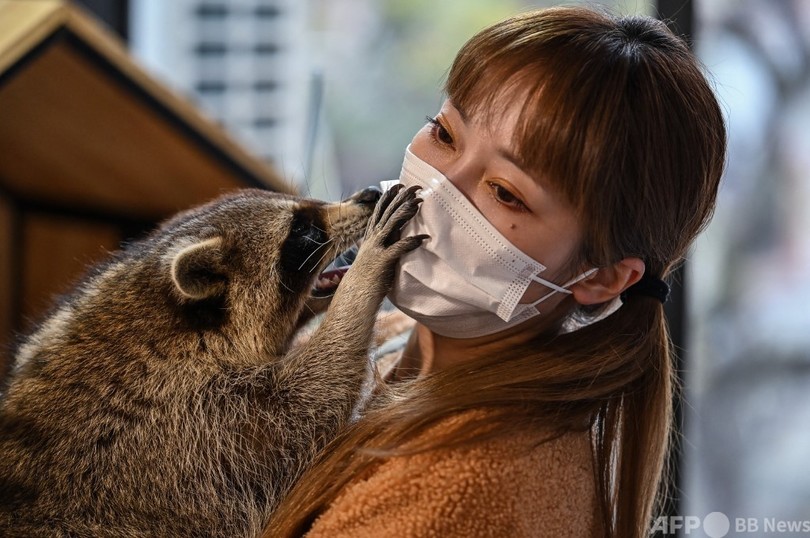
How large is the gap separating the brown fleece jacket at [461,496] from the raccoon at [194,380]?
28cm

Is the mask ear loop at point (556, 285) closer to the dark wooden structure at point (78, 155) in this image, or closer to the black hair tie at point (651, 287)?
the black hair tie at point (651, 287)

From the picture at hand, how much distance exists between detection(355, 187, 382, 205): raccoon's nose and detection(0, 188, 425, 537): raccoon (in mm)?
10

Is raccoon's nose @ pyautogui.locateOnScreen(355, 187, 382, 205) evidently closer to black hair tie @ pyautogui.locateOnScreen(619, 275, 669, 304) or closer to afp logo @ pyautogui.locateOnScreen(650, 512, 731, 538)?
black hair tie @ pyautogui.locateOnScreen(619, 275, 669, 304)

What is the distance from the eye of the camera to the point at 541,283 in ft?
4.75

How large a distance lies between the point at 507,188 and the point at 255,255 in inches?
23.2

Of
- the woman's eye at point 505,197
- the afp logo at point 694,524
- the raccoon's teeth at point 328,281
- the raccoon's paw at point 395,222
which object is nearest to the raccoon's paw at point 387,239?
the raccoon's paw at point 395,222

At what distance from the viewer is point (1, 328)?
305cm

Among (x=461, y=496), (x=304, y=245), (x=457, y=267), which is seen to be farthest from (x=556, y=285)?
(x=304, y=245)

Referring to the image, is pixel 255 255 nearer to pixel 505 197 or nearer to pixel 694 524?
pixel 505 197

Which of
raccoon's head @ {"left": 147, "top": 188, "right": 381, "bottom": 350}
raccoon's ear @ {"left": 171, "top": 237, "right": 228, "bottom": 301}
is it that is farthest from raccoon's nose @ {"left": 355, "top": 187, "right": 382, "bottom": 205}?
raccoon's ear @ {"left": 171, "top": 237, "right": 228, "bottom": 301}

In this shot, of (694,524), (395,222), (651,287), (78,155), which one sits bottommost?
(694,524)

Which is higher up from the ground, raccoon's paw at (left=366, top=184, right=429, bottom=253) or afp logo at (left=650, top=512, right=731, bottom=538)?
raccoon's paw at (left=366, top=184, right=429, bottom=253)

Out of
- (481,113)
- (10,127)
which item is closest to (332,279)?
(481,113)

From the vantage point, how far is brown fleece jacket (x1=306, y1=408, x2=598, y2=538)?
1.25 m
